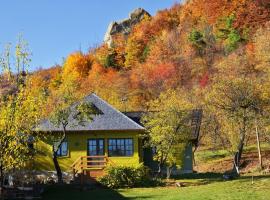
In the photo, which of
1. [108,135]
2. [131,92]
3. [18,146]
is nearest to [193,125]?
[108,135]

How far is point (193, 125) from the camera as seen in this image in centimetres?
3403

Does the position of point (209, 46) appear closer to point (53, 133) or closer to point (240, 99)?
point (240, 99)

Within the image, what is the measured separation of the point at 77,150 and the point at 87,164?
6.13ft

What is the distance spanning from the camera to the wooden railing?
30.1 metres

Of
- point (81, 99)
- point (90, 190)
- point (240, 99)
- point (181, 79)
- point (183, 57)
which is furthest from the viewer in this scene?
point (183, 57)

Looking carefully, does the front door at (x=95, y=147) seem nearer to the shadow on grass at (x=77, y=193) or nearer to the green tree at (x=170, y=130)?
the green tree at (x=170, y=130)

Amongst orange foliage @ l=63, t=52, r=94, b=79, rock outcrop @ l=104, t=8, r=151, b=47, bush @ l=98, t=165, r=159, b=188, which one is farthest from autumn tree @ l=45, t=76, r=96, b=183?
rock outcrop @ l=104, t=8, r=151, b=47

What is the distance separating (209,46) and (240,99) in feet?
138

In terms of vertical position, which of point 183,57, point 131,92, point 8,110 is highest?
point 183,57

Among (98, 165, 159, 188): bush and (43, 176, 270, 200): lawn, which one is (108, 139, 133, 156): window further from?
(43, 176, 270, 200): lawn

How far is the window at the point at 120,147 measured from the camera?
32031 mm

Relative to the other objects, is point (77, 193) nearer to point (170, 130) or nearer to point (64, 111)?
point (64, 111)

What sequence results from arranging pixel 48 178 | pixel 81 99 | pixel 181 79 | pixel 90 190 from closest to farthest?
pixel 90 190 → pixel 48 178 → pixel 81 99 → pixel 181 79

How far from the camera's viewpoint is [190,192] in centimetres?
2373
